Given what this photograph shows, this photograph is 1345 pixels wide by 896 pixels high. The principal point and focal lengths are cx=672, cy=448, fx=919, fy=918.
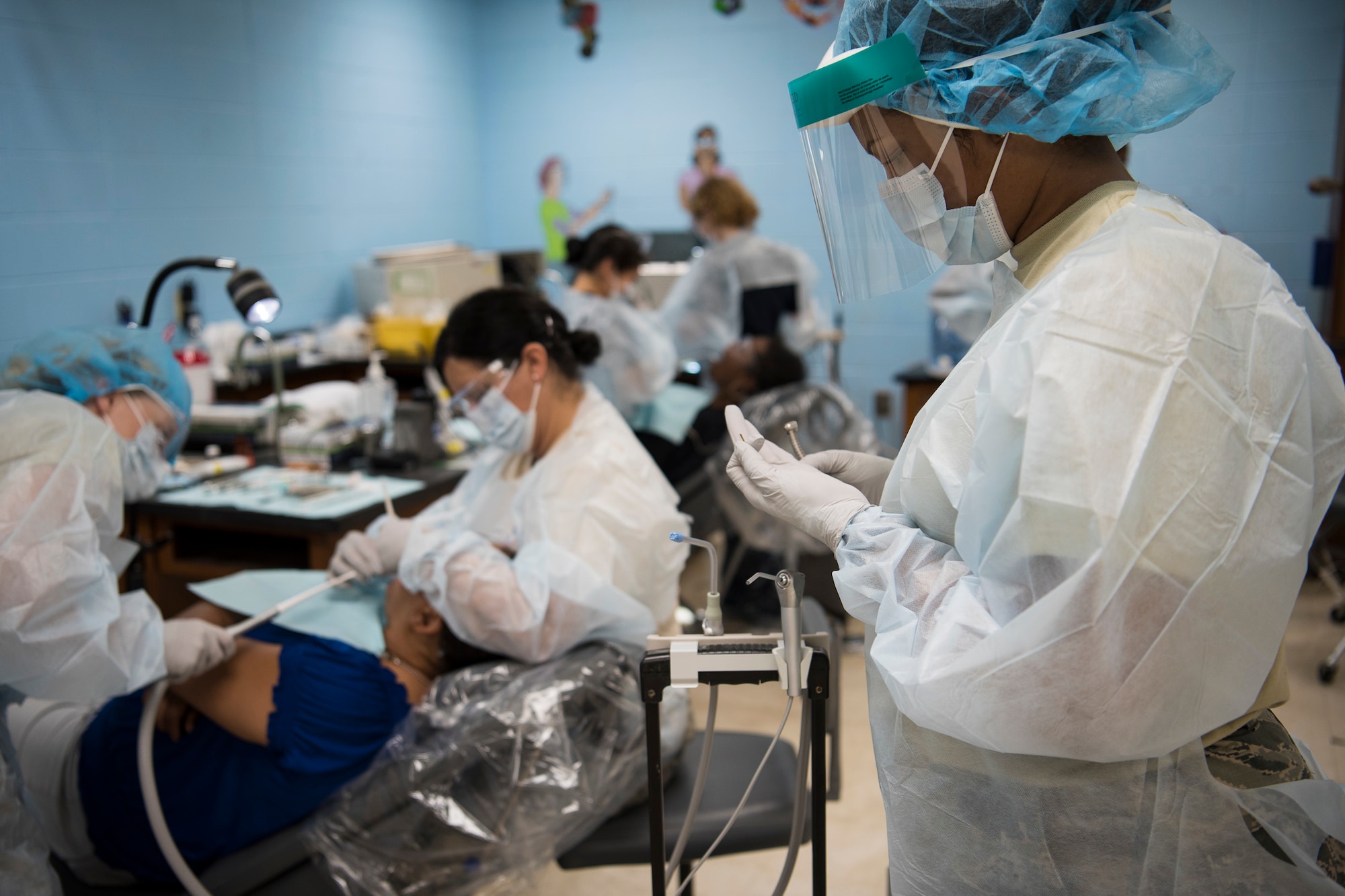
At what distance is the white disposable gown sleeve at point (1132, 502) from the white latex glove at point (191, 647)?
3.57ft

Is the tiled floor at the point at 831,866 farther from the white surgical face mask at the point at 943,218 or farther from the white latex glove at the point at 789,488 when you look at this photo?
the white surgical face mask at the point at 943,218

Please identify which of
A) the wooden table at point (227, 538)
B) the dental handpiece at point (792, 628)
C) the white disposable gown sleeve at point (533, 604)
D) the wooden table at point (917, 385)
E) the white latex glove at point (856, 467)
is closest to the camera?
the dental handpiece at point (792, 628)

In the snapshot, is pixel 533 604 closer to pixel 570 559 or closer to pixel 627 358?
pixel 570 559

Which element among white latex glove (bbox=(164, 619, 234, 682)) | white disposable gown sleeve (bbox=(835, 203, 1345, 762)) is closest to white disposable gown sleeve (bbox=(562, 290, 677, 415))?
white latex glove (bbox=(164, 619, 234, 682))

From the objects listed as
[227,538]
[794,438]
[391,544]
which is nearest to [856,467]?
[794,438]

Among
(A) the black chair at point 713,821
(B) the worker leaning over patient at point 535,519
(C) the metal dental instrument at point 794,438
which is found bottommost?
(A) the black chair at point 713,821

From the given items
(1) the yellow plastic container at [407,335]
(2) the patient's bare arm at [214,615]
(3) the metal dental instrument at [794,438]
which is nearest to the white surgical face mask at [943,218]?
(3) the metal dental instrument at [794,438]

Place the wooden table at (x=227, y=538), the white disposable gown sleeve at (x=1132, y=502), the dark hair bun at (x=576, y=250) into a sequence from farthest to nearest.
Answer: the dark hair bun at (x=576, y=250) → the wooden table at (x=227, y=538) → the white disposable gown sleeve at (x=1132, y=502)

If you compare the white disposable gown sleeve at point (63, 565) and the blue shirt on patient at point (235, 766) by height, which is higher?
the white disposable gown sleeve at point (63, 565)

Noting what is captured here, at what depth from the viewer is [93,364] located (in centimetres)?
145

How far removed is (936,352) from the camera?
13.8ft

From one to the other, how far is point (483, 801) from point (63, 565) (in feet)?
2.16

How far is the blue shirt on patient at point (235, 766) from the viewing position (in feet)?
4.58

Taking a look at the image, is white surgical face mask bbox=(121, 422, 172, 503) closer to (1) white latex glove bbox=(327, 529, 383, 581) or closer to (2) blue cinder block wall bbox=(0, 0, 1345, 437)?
(1) white latex glove bbox=(327, 529, 383, 581)
